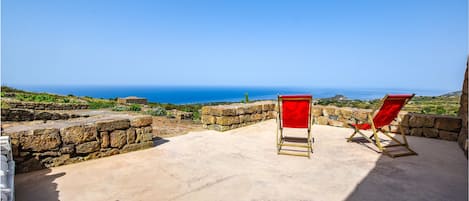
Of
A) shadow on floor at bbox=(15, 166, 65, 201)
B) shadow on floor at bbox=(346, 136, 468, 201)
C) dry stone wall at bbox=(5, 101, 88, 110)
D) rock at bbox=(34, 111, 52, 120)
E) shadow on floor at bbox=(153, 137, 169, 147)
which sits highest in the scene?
dry stone wall at bbox=(5, 101, 88, 110)

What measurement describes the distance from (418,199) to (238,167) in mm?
1918

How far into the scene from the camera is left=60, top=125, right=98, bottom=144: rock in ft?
10.5

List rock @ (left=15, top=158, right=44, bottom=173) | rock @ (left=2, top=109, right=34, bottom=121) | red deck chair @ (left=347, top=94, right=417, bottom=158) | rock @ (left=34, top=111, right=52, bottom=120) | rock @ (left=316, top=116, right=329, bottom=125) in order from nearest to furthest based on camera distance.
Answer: rock @ (left=15, top=158, right=44, bottom=173) → red deck chair @ (left=347, top=94, right=417, bottom=158) → rock @ (left=316, top=116, right=329, bottom=125) → rock @ (left=2, top=109, right=34, bottom=121) → rock @ (left=34, top=111, right=52, bottom=120)

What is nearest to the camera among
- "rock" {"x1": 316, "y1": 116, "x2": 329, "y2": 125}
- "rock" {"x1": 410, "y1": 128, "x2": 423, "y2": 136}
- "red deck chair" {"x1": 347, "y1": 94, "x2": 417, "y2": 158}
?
"red deck chair" {"x1": 347, "y1": 94, "x2": 417, "y2": 158}

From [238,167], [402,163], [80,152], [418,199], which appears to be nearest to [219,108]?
[238,167]

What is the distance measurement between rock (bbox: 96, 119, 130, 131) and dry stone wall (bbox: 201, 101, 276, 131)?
2283 mm

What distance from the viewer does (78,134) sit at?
10.8ft

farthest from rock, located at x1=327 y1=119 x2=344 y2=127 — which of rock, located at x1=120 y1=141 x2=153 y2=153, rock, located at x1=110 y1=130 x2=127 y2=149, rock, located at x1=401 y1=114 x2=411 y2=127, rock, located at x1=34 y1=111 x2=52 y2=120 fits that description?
rock, located at x1=34 y1=111 x2=52 y2=120

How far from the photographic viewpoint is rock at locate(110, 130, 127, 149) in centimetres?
363

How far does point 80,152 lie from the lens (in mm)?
3311

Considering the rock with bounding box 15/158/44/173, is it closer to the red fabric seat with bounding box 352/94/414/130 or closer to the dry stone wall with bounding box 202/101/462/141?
the dry stone wall with bounding box 202/101/462/141

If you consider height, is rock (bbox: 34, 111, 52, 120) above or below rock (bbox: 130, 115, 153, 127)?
below

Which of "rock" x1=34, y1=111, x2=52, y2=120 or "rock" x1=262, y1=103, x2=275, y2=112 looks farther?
"rock" x1=34, y1=111, x2=52, y2=120

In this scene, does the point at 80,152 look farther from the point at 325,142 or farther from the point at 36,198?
the point at 325,142
